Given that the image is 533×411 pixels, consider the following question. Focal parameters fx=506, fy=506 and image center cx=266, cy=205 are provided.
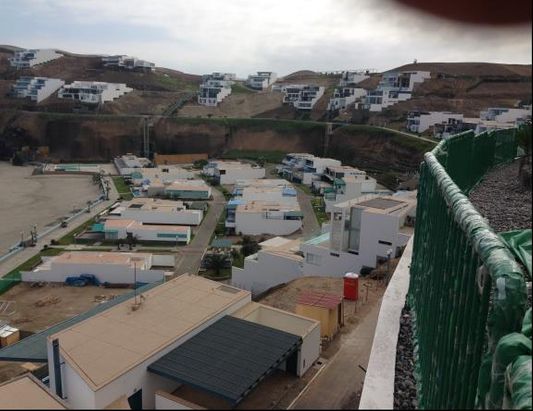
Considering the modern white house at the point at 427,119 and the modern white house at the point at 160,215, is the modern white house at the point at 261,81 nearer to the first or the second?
the modern white house at the point at 427,119

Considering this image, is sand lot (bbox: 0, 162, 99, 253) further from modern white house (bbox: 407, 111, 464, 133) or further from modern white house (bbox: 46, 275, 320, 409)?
modern white house (bbox: 407, 111, 464, 133)

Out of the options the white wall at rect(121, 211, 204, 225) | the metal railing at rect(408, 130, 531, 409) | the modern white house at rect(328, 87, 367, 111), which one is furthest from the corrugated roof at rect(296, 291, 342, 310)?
the modern white house at rect(328, 87, 367, 111)

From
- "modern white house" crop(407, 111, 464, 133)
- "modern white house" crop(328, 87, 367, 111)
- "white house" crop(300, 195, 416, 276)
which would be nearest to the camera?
"white house" crop(300, 195, 416, 276)

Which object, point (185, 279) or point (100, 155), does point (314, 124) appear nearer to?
point (100, 155)

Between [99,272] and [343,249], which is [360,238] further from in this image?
[99,272]

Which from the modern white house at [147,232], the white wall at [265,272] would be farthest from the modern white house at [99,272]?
the modern white house at [147,232]

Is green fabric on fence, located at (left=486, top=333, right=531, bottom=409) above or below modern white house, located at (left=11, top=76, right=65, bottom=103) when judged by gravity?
below
